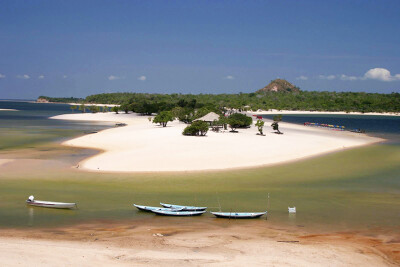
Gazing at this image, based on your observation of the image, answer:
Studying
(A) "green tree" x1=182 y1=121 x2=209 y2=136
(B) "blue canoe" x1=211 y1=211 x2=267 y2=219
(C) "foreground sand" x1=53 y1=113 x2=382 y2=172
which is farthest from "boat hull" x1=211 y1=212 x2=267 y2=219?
(A) "green tree" x1=182 y1=121 x2=209 y2=136

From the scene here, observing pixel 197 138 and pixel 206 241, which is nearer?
pixel 206 241

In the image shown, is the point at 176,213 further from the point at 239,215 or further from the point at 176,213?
the point at 239,215

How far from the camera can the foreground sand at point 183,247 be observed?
1494 centimetres

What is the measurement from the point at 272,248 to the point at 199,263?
3.62 m

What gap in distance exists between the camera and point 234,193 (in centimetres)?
2678

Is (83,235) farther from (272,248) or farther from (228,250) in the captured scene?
Result: (272,248)

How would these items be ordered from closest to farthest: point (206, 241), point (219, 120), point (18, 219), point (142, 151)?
point (206, 241) → point (18, 219) → point (142, 151) → point (219, 120)

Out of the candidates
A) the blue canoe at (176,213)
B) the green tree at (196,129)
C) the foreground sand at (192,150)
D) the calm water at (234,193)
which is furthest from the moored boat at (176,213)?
the green tree at (196,129)

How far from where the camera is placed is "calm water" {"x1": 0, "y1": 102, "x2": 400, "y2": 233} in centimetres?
2131

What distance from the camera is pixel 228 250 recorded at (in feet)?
53.9

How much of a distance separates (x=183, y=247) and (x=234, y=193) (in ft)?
34.6

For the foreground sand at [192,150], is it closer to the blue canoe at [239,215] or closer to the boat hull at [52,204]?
the boat hull at [52,204]

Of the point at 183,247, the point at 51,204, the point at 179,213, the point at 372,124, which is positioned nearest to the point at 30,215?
the point at 51,204

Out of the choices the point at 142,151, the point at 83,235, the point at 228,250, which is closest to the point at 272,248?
the point at 228,250
